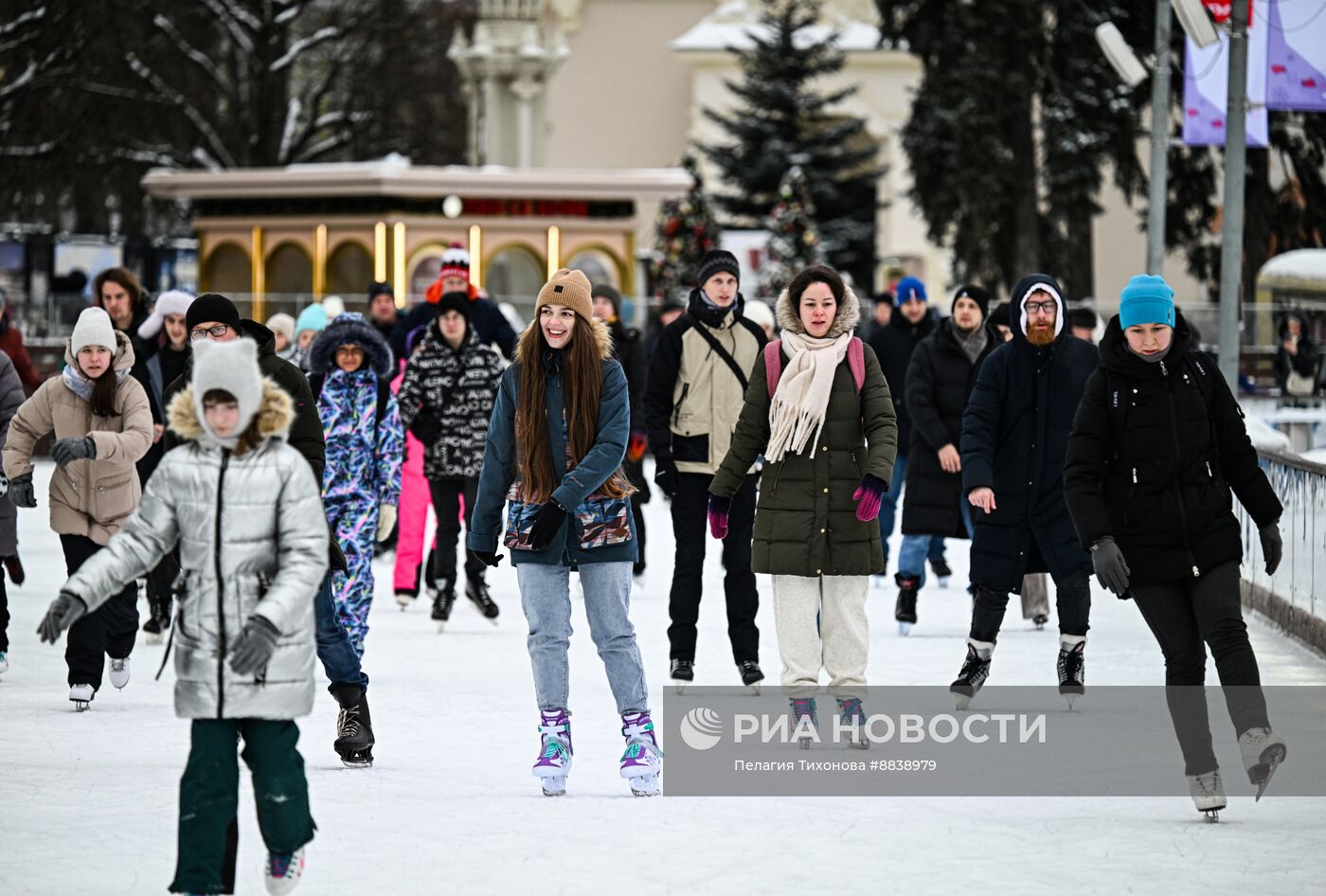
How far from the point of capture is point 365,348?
9.61 m

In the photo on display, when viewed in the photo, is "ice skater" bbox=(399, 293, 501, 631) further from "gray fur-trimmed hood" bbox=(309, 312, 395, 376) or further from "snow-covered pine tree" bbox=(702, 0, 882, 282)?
"snow-covered pine tree" bbox=(702, 0, 882, 282)

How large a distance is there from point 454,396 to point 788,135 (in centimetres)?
3838

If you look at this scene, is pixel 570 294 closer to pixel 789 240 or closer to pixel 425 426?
pixel 425 426

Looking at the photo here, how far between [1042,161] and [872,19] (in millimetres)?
22264

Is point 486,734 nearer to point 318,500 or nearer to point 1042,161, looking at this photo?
point 318,500

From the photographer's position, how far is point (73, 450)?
9.27 metres

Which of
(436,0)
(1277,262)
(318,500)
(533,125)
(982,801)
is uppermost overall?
(436,0)

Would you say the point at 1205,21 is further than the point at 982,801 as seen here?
Yes

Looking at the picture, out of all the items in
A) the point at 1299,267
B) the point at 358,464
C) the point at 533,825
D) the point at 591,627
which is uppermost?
the point at 1299,267

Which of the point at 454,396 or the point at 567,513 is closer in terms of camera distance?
the point at 567,513

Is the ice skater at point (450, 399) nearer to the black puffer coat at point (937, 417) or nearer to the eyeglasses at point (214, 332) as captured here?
the black puffer coat at point (937, 417)

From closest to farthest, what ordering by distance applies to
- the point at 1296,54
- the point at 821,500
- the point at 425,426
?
the point at 821,500, the point at 425,426, the point at 1296,54

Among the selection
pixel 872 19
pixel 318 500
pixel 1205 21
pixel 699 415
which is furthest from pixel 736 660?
pixel 872 19

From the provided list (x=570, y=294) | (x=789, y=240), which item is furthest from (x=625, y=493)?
(x=789, y=240)
